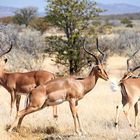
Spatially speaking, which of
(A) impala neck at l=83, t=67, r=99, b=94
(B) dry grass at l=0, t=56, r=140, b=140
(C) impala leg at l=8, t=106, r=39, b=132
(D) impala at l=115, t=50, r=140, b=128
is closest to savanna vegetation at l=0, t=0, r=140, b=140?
(B) dry grass at l=0, t=56, r=140, b=140

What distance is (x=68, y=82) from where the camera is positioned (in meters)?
10.7

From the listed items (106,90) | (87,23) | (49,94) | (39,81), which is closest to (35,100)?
(49,94)

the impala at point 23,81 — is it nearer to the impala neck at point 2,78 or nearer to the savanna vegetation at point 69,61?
the impala neck at point 2,78

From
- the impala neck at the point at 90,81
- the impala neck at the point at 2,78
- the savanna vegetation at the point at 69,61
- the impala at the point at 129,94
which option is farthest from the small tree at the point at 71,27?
the impala neck at the point at 90,81

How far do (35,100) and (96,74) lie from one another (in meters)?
1.64

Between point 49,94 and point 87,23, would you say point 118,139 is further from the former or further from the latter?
point 87,23

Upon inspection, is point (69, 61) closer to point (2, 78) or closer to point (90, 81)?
point (2, 78)

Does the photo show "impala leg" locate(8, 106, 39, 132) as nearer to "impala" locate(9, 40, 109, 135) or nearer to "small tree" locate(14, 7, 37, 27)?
"impala" locate(9, 40, 109, 135)

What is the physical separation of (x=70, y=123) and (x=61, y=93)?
180 cm

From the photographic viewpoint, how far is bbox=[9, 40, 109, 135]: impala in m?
10.3

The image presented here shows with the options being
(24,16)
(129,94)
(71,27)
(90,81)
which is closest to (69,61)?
(71,27)

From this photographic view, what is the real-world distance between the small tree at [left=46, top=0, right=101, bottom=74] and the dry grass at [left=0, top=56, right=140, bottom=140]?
7.39 m

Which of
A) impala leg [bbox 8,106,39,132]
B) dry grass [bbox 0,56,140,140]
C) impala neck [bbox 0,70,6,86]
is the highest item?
impala neck [bbox 0,70,6,86]

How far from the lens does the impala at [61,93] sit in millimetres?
10344
